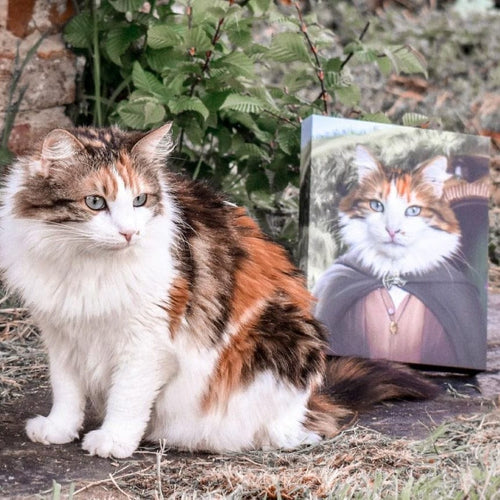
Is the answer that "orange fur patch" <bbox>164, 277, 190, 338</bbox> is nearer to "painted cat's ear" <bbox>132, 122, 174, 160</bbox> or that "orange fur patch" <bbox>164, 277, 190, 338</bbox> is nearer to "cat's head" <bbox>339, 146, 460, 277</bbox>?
"painted cat's ear" <bbox>132, 122, 174, 160</bbox>

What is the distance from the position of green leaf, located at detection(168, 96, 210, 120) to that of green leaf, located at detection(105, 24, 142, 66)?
0.43m

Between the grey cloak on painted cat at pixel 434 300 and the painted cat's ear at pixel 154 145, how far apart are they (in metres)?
1.12

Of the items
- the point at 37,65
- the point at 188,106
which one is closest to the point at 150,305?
the point at 188,106

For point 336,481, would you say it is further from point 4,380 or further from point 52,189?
point 4,380

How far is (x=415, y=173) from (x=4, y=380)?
1749mm

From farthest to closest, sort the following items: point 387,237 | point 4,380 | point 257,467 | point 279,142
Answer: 1. point 279,142
2. point 387,237
3. point 4,380
4. point 257,467

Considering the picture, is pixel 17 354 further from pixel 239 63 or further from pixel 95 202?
pixel 239 63

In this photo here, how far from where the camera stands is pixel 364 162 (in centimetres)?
348

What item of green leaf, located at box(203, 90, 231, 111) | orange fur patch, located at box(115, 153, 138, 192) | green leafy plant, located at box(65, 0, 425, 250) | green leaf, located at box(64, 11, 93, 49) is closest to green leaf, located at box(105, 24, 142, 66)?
green leafy plant, located at box(65, 0, 425, 250)

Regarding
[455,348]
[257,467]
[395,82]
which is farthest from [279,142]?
[395,82]

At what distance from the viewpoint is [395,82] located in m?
6.79

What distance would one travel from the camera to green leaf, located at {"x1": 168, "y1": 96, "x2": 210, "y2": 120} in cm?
350

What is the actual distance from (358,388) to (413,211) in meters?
0.87

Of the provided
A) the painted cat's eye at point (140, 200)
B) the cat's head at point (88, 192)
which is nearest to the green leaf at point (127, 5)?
the cat's head at point (88, 192)
